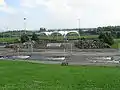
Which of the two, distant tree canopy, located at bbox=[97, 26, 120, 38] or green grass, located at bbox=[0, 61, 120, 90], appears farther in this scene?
distant tree canopy, located at bbox=[97, 26, 120, 38]

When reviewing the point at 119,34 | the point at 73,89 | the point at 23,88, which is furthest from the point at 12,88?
the point at 119,34

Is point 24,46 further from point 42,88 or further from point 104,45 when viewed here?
point 42,88

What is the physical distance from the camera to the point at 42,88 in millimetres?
14914

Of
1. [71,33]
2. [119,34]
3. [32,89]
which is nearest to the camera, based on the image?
[32,89]

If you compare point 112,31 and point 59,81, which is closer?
point 59,81

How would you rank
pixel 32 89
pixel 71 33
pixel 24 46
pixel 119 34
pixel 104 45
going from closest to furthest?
pixel 32 89
pixel 104 45
pixel 24 46
pixel 119 34
pixel 71 33

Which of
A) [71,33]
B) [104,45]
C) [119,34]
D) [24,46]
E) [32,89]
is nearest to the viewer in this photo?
[32,89]

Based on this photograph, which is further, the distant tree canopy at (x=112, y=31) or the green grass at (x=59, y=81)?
the distant tree canopy at (x=112, y=31)

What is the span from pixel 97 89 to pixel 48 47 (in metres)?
75.9

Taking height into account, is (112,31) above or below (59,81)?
above

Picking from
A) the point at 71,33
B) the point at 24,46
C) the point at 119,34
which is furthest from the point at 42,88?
the point at 71,33

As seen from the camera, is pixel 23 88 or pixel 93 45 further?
pixel 93 45

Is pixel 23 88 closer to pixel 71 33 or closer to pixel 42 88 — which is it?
pixel 42 88

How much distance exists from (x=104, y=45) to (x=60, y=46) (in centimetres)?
1359
